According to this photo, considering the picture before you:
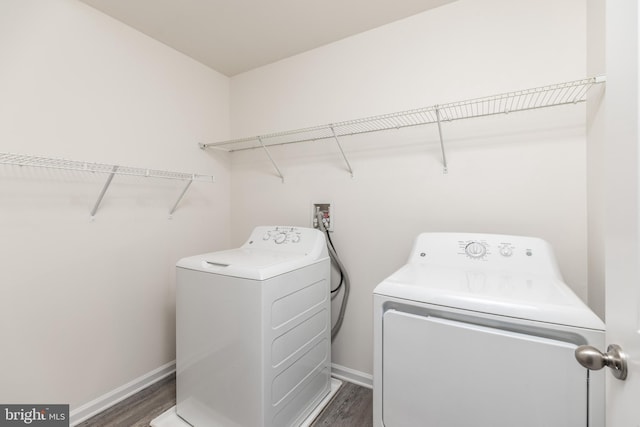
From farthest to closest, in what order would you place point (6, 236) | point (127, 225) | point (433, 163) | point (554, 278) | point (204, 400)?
point (127, 225) → point (433, 163) → point (204, 400) → point (6, 236) → point (554, 278)

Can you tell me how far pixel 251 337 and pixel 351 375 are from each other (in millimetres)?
1005

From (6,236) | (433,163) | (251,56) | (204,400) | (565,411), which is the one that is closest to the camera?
(565,411)

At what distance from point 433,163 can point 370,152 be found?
0.41m

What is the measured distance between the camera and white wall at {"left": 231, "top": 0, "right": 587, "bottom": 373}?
147cm

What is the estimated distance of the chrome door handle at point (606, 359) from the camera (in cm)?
57

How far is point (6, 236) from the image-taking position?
4.60 ft

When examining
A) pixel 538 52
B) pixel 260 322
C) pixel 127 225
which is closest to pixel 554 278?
pixel 538 52

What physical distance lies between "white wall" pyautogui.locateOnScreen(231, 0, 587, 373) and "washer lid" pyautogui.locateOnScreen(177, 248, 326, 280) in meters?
0.50

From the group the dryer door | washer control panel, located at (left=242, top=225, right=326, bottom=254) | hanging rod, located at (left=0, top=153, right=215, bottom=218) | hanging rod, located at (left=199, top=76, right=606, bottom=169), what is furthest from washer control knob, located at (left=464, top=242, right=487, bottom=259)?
hanging rod, located at (left=0, top=153, right=215, bottom=218)

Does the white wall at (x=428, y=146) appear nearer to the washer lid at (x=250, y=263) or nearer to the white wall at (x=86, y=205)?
the washer lid at (x=250, y=263)

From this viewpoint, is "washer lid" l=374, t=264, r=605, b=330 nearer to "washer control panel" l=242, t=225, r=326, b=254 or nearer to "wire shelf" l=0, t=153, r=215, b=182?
"washer control panel" l=242, t=225, r=326, b=254

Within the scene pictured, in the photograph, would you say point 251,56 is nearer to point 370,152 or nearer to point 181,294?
point 370,152

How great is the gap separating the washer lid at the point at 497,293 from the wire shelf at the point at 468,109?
2.55 feet

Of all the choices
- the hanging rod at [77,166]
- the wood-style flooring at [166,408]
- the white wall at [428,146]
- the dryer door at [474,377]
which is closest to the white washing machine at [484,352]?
the dryer door at [474,377]
